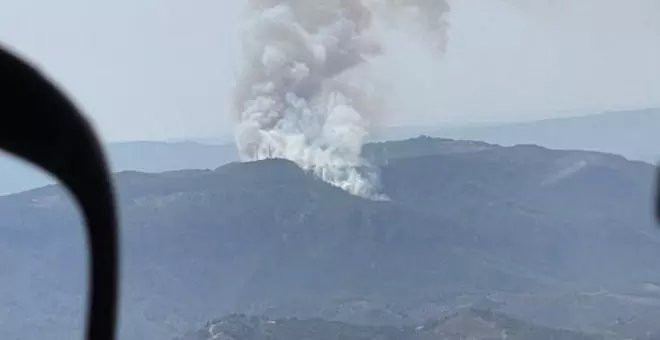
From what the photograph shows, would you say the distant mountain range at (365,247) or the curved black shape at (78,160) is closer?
the curved black shape at (78,160)

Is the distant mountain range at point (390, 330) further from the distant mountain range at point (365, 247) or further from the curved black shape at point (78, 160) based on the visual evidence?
the curved black shape at point (78, 160)

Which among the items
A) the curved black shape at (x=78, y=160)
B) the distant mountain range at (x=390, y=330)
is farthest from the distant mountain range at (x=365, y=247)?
the curved black shape at (x=78, y=160)

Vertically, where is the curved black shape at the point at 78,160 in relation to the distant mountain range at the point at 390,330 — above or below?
above

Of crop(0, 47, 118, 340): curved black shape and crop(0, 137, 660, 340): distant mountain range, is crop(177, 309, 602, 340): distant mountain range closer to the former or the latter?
crop(0, 137, 660, 340): distant mountain range

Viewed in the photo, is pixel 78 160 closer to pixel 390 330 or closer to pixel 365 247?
pixel 390 330

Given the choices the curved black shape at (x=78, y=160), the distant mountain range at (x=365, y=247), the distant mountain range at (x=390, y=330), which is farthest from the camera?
the distant mountain range at (x=365, y=247)

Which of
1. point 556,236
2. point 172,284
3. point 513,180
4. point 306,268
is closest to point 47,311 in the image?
point 172,284

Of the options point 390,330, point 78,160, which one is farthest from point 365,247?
point 78,160
